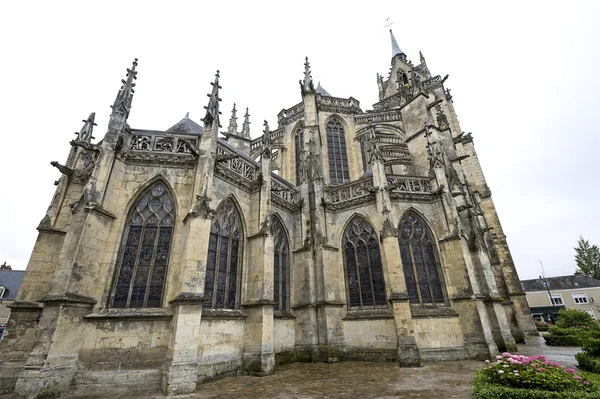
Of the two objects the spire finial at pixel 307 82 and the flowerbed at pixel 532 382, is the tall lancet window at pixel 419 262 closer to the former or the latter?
the flowerbed at pixel 532 382

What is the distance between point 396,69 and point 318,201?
24313 mm

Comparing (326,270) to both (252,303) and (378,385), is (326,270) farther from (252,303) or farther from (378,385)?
(378,385)

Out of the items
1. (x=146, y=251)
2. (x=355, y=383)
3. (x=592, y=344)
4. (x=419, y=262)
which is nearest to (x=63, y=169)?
(x=146, y=251)

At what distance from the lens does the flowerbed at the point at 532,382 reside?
179 inches

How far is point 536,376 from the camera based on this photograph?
4.84m

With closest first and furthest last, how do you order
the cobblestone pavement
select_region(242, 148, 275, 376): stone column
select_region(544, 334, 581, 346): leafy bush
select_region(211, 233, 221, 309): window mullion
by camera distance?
the cobblestone pavement, select_region(242, 148, 275, 376): stone column, select_region(211, 233, 221, 309): window mullion, select_region(544, 334, 581, 346): leafy bush

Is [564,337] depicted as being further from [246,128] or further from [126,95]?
[246,128]

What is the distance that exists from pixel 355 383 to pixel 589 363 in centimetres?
619

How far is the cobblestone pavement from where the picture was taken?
6328 mm

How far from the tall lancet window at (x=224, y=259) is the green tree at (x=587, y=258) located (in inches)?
2016

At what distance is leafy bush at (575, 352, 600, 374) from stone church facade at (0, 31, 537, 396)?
2.93 meters

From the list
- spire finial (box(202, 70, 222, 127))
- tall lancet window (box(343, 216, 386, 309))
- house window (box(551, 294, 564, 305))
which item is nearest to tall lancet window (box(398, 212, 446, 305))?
tall lancet window (box(343, 216, 386, 309))

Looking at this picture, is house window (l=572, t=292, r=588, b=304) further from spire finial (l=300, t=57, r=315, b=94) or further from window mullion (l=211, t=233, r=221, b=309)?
window mullion (l=211, t=233, r=221, b=309)

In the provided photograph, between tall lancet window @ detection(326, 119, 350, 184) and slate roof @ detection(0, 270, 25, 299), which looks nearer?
tall lancet window @ detection(326, 119, 350, 184)
